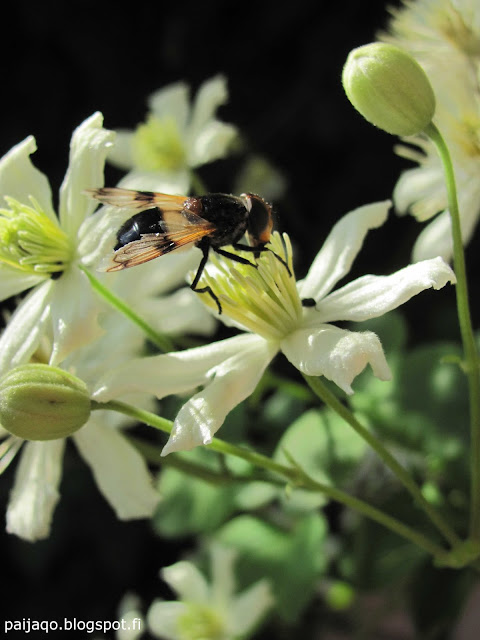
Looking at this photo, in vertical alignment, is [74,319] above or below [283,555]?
above

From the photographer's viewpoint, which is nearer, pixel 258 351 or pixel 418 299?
pixel 258 351

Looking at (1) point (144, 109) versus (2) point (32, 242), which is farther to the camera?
(1) point (144, 109)

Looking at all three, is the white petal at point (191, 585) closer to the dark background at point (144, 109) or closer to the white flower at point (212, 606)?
the white flower at point (212, 606)

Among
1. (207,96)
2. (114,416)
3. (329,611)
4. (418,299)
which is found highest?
(207,96)

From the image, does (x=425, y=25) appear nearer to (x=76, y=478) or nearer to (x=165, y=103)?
(x=165, y=103)

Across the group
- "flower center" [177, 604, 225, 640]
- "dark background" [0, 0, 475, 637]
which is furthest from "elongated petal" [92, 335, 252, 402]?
"dark background" [0, 0, 475, 637]

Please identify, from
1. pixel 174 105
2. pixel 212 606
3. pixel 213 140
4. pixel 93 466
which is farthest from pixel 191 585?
pixel 174 105

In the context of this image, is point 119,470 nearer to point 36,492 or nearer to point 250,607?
point 36,492

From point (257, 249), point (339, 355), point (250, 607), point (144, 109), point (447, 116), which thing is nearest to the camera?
point (339, 355)

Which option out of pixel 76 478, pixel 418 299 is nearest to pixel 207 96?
pixel 418 299
